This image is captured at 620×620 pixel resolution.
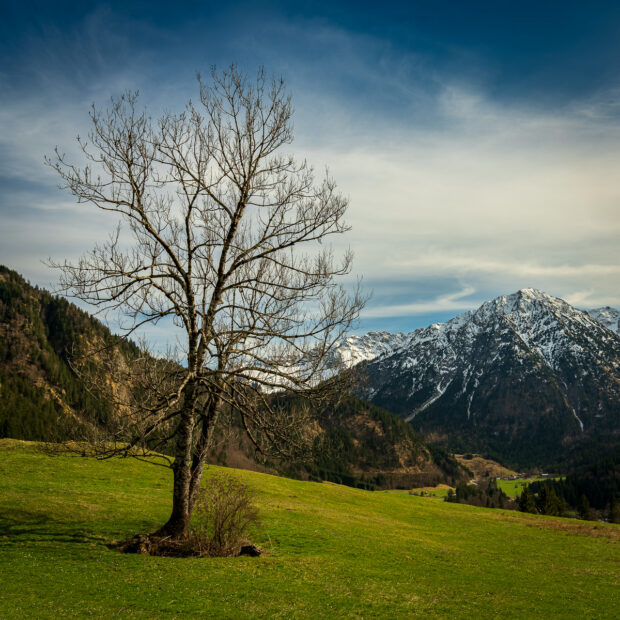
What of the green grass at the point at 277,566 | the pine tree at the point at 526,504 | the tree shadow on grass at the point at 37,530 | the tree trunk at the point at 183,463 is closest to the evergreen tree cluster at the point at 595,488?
the pine tree at the point at 526,504

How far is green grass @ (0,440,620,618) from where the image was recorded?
1223 centimetres

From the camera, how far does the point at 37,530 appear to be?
1761 centimetres

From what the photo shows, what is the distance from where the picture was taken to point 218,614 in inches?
454

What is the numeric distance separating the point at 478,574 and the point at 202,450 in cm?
1452

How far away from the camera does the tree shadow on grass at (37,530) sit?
16.5 metres

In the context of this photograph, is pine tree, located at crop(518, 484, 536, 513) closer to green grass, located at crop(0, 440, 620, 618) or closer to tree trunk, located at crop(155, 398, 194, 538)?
green grass, located at crop(0, 440, 620, 618)

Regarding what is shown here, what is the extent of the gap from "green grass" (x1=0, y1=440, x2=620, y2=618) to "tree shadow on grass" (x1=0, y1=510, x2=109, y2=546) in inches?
1.7

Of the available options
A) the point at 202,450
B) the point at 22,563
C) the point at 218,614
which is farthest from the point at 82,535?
the point at 218,614

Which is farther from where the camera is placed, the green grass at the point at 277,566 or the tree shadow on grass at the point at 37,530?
the tree shadow on grass at the point at 37,530

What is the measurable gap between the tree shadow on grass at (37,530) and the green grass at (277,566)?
4 centimetres

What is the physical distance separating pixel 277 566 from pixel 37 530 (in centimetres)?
1017

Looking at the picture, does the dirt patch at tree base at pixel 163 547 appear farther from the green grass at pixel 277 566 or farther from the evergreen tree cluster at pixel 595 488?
the evergreen tree cluster at pixel 595 488

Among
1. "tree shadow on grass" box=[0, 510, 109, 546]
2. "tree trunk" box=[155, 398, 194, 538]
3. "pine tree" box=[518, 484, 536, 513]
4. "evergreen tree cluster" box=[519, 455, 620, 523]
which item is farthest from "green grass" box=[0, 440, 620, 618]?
"evergreen tree cluster" box=[519, 455, 620, 523]

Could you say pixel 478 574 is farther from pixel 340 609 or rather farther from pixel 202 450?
pixel 202 450
